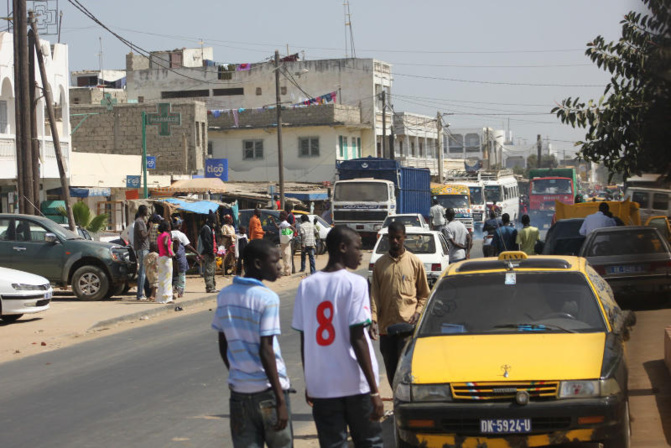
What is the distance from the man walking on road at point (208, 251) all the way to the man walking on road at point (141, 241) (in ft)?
5.52

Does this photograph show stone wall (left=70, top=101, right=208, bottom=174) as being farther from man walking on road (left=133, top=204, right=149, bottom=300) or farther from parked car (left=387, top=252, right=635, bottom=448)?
parked car (left=387, top=252, right=635, bottom=448)

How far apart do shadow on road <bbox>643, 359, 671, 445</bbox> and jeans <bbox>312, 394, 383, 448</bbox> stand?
3.33 metres

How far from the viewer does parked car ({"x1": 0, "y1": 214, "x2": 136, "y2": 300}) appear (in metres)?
19.8

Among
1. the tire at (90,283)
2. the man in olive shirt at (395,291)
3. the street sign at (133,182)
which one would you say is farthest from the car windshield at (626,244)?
the street sign at (133,182)

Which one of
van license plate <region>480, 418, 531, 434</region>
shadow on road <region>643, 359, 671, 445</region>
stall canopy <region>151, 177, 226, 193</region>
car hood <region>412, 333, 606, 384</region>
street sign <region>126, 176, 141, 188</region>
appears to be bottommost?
shadow on road <region>643, 359, 671, 445</region>

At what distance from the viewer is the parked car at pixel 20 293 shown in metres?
16.4

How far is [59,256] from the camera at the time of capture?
784 inches

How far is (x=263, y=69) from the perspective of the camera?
71.2 meters

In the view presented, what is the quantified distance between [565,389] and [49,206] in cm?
3172

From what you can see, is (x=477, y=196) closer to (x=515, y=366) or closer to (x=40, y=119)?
(x=40, y=119)

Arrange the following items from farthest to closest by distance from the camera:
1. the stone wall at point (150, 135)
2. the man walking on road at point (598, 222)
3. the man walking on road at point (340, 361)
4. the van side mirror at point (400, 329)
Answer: the stone wall at point (150, 135), the man walking on road at point (598, 222), the van side mirror at point (400, 329), the man walking on road at point (340, 361)

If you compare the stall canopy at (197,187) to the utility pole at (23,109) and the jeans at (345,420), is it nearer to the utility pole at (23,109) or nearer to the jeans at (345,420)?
the utility pole at (23,109)

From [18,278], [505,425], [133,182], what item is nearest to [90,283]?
[18,278]

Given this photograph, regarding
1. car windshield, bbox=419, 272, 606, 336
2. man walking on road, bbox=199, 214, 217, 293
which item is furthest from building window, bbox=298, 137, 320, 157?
car windshield, bbox=419, 272, 606, 336
